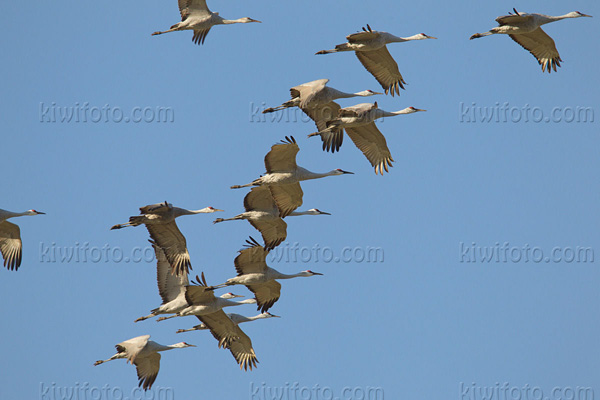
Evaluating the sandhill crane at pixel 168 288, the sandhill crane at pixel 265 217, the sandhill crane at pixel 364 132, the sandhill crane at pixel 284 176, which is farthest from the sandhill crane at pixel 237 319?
the sandhill crane at pixel 364 132

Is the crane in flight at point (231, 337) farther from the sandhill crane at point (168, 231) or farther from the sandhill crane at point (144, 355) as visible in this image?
the sandhill crane at point (168, 231)

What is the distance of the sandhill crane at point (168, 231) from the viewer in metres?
20.3

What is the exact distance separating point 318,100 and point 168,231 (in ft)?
14.7

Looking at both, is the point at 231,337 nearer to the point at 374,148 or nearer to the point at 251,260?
the point at 251,260

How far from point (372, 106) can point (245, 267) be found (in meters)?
4.62

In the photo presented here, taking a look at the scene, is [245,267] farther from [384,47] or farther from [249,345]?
[384,47]

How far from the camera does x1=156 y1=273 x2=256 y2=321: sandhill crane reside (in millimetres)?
20891

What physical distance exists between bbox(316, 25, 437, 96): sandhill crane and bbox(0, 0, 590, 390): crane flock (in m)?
0.02

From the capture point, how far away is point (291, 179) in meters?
20.9

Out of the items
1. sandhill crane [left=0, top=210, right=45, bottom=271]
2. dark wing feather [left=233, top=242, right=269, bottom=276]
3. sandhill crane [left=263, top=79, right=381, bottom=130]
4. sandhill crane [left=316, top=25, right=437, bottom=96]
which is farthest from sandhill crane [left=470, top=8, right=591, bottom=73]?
sandhill crane [left=0, top=210, right=45, bottom=271]

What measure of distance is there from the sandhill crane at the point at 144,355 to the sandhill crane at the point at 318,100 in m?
5.98

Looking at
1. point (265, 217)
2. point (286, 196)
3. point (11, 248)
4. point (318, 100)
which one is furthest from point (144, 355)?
point (318, 100)

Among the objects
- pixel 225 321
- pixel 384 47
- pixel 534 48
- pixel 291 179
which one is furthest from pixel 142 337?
pixel 534 48

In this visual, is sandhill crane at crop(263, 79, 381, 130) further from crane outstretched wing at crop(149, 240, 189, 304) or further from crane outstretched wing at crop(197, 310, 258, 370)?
crane outstretched wing at crop(197, 310, 258, 370)
